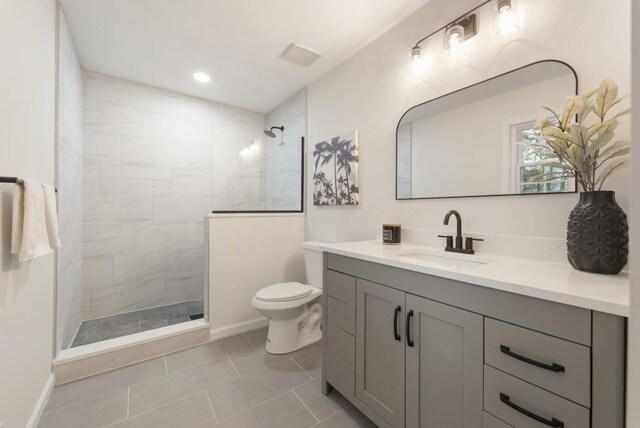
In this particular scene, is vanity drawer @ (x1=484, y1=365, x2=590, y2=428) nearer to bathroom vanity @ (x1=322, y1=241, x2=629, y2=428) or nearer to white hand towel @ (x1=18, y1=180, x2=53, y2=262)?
bathroom vanity @ (x1=322, y1=241, x2=629, y2=428)

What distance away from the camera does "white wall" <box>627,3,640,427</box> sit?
473 millimetres

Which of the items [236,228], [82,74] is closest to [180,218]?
[236,228]

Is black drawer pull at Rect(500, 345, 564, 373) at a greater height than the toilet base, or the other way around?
black drawer pull at Rect(500, 345, 564, 373)

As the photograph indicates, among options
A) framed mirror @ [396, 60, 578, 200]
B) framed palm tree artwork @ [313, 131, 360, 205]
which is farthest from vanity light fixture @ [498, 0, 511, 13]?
framed palm tree artwork @ [313, 131, 360, 205]

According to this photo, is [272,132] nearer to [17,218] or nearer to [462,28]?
[462,28]

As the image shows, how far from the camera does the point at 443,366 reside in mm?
1053

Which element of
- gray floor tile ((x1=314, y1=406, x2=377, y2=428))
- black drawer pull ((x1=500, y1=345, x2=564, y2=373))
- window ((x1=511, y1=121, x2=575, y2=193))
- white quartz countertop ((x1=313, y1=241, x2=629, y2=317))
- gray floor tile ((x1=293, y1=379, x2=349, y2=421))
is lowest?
gray floor tile ((x1=314, y1=406, x2=377, y2=428))

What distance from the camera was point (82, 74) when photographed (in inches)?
102

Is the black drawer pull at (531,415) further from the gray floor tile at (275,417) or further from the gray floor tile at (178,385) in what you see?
the gray floor tile at (178,385)

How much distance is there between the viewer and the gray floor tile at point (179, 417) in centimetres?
142

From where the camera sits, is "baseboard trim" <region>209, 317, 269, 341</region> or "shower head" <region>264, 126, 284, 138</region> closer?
"baseboard trim" <region>209, 317, 269, 341</region>

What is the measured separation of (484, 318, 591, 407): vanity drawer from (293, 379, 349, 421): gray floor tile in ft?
3.27

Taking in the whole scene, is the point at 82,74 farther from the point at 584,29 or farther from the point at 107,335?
the point at 584,29

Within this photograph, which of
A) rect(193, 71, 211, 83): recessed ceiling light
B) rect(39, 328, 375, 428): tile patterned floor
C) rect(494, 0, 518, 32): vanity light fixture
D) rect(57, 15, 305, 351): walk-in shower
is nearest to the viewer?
rect(494, 0, 518, 32): vanity light fixture
